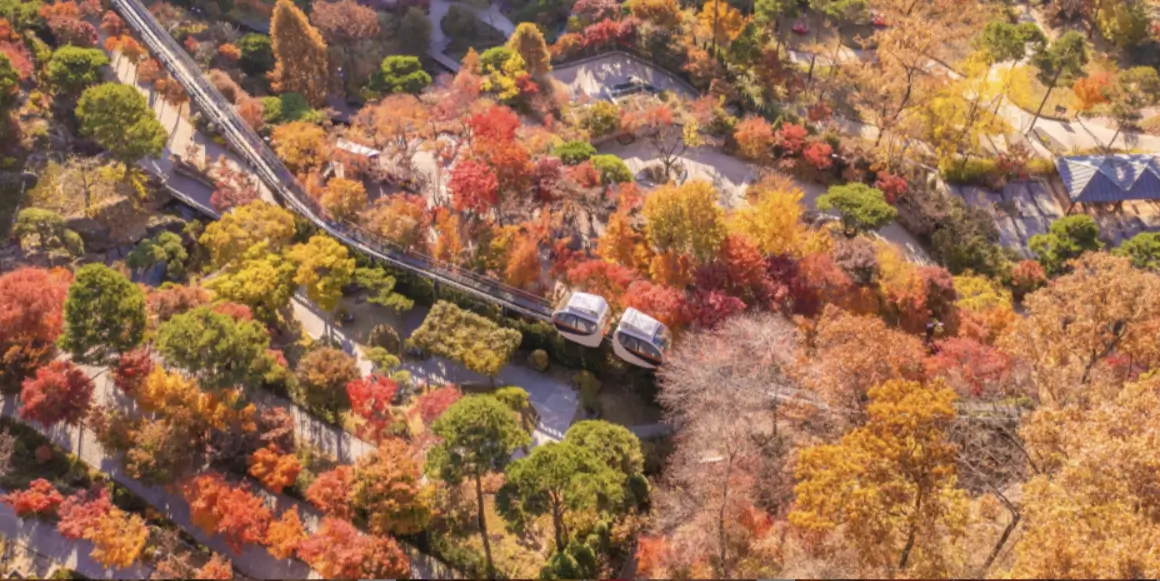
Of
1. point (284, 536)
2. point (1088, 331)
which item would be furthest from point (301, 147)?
point (1088, 331)

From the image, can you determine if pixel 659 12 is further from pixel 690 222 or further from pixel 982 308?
pixel 982 308

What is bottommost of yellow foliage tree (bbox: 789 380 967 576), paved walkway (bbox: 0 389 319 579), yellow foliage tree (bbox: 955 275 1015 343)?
paved walkway (bbox: 0 389 319 579)

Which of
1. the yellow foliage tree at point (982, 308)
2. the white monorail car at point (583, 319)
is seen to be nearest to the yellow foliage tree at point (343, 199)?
the white monorail car at point (583, 319)

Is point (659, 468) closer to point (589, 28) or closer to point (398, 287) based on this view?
point (398, 287)

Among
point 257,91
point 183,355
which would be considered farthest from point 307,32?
point 183,355

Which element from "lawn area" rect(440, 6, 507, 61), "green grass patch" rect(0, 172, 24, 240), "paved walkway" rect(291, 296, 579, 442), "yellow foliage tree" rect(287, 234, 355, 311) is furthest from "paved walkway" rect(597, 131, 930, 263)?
"green grass patch" rect(0, 172, 24, 240)

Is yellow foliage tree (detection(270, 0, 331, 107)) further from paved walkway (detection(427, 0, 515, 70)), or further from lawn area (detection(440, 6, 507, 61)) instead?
lawn area (detection(440, 6, 507, 61))
